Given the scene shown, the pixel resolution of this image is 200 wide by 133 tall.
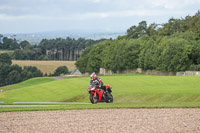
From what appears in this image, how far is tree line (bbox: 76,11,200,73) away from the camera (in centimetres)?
9831

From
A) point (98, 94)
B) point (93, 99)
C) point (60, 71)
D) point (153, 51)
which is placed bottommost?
point (60, 71)

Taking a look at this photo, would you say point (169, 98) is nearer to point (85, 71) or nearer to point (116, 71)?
point (116, 71)

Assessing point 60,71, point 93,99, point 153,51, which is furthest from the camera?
point 60,71

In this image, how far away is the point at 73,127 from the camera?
16.6 m

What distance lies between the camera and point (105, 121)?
1788 centimetres

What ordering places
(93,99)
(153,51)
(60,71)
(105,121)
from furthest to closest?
(60,71), (153,51), (93,99), (105,121)

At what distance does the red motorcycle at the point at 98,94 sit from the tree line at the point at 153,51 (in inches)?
2456

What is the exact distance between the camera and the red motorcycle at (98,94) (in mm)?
27344

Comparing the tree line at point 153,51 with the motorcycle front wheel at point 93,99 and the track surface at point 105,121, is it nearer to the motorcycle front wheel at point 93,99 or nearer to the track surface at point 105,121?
the motorcycle front wheel at point 93,99

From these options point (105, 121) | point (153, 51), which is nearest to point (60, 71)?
point (153, 51)

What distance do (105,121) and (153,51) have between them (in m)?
92.8

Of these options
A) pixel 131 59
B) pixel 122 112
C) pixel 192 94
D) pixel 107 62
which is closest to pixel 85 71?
pixel 107 62

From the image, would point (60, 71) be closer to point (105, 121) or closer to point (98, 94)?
point (98, 94)

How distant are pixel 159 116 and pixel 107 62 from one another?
368 feet
